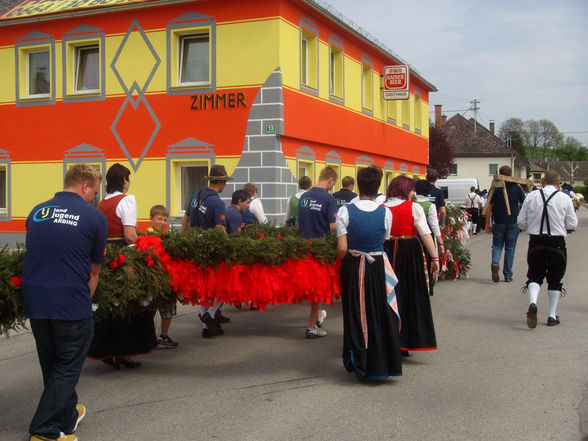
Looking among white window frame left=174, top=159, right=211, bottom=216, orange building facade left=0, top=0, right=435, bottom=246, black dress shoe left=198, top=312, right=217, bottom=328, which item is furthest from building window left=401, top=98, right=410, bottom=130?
black dress shoe left=198, top=312, right=217, bottom=328

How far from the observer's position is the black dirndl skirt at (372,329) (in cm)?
626

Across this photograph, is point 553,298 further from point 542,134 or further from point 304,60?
point 542,134

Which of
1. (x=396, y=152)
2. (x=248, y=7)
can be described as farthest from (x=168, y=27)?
(x=396, y=152)

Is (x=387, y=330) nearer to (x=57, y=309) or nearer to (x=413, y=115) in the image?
(x=57, y=309)

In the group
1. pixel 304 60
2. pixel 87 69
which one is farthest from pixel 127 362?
pixel 87 69

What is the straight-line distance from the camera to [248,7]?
17109mm

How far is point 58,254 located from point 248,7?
538 inches

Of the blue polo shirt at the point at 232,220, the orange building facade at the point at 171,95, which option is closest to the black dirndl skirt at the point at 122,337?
the blue polo shirt at the point at 232,220

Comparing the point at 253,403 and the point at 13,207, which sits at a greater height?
the point at 13,207

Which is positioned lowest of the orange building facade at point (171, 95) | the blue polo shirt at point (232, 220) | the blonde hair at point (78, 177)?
the blue polo shirt at point (232, 220)

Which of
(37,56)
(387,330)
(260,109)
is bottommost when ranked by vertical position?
(387,330)

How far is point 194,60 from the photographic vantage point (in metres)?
Answer: 18.1

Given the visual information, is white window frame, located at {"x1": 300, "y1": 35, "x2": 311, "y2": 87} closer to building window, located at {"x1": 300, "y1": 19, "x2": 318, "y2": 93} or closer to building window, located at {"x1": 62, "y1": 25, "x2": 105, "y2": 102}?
building window, located at {"x1": 300, "y1": 19, "x2": 318, "y2": 93}

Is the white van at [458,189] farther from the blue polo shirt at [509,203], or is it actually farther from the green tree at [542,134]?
the green tree at [542,134]
